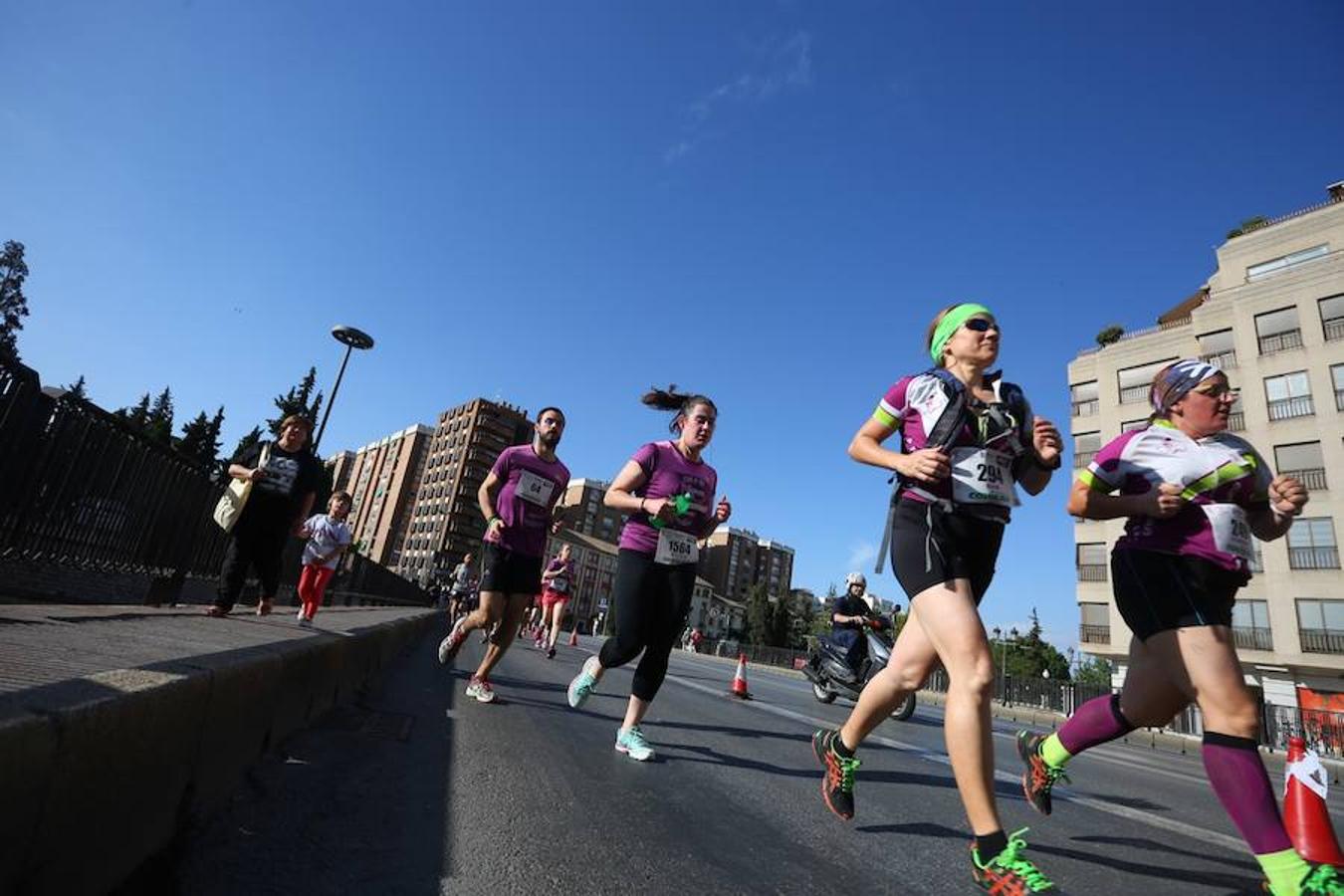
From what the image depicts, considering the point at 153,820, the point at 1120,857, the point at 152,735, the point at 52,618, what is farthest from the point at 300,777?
the point at 1120,857

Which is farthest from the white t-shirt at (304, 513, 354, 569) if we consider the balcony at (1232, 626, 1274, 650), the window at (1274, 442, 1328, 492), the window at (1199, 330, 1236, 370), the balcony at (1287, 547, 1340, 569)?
the window at (1199, 330, 1236, 370)

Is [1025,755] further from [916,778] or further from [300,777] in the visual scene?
[300,777]

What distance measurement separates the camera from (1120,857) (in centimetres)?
306

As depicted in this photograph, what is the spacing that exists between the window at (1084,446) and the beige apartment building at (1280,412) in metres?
0.10

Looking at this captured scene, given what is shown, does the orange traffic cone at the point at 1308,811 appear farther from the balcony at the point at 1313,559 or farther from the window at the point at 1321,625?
the balcony at the point at 1313,559

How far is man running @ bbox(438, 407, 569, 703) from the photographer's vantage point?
18.6 ft

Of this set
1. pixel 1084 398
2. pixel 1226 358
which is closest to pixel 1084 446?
pixel 1084 398

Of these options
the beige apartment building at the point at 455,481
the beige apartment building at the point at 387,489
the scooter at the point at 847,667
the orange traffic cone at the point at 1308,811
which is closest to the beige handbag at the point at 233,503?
the orange traffic cone at the point at 1308,811

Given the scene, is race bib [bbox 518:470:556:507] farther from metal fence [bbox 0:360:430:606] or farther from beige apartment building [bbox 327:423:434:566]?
beige apartment building [bbox 327:423:434:566]

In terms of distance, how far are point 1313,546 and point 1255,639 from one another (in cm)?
416

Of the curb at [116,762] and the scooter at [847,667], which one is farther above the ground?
the scooter at [847,667]

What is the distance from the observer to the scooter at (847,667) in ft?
33.5

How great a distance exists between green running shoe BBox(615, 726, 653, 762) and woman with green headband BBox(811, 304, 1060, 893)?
128 centimetres

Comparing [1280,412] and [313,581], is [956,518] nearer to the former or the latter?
[313,581]
